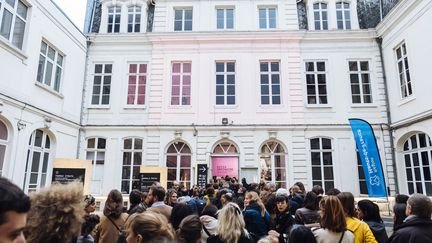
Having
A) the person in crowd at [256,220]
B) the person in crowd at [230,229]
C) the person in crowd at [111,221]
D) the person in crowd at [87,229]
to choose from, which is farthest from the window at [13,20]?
the person in crowd at [230,229]

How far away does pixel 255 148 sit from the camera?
12.7m

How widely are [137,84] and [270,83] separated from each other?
243 inches

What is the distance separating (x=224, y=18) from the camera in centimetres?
1414

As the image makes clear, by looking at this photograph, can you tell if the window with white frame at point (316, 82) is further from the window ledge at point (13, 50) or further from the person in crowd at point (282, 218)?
the window ledge at point (13, 50)

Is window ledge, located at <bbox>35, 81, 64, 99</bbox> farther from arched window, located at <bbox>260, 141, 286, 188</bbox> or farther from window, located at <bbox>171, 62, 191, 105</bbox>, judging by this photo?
arched window, located at <bbox>260, 141, 286, 188</bbox>

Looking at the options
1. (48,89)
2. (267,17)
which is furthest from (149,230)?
(267,17)

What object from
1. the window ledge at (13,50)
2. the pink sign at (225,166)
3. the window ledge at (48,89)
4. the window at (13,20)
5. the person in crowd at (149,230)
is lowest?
the person in crowd at (149,230)

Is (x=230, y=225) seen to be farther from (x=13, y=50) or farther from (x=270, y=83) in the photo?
(x=270, y=83)

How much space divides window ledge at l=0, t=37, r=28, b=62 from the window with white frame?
36.4ft

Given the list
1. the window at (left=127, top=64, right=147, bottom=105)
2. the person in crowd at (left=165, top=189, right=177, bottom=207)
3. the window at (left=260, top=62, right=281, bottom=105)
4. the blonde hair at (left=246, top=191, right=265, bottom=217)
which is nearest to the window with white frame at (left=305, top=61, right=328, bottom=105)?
the window at (left=260, top=62, right=281, bottom=105)

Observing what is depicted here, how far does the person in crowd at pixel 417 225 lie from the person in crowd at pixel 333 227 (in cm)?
54

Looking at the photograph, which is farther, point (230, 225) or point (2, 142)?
point (2, 142)

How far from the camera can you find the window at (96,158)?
42.3 ft

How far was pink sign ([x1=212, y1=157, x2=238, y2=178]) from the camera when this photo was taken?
12719 millimetres
